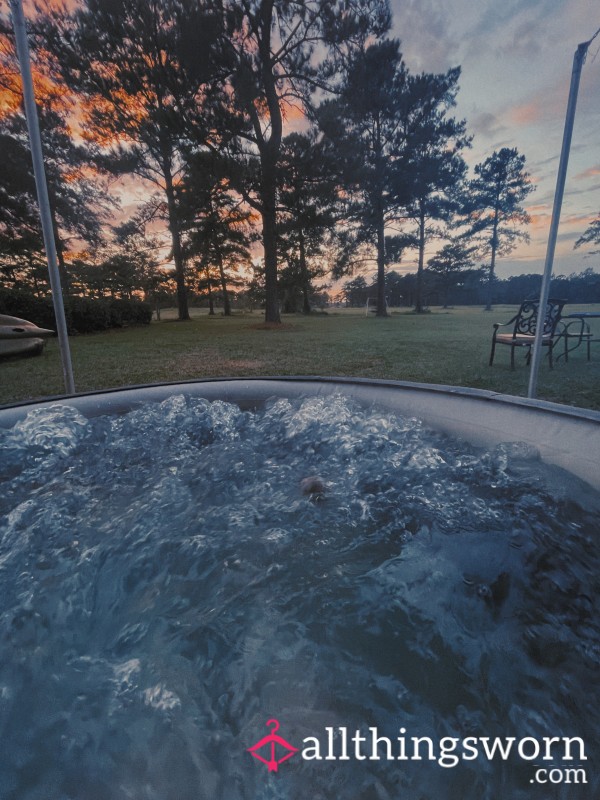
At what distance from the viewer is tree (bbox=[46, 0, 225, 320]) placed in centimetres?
817

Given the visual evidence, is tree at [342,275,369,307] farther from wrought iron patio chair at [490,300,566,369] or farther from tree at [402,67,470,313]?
wrought iron patio chair at [490,300,566,369]

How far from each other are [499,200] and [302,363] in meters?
18.9

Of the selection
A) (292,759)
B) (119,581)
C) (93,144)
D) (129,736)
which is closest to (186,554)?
(119,581)

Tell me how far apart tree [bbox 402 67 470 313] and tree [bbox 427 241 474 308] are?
10128mm

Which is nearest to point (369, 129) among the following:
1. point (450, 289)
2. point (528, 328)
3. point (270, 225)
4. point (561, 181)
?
point (270, 225)

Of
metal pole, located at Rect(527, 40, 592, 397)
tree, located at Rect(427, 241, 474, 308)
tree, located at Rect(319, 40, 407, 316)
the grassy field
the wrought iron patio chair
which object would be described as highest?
tree, located at Rect(319, 40, 407, 316)

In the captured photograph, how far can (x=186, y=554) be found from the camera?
1485mm

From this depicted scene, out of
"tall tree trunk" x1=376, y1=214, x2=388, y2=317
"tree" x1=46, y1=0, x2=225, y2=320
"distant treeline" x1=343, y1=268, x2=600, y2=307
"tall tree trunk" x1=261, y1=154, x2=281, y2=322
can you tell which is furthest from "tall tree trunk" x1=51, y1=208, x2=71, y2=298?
"distant treeline" x1=343, y1=268, x2=600, y2=307

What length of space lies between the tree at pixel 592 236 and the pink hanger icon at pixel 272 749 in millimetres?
18008

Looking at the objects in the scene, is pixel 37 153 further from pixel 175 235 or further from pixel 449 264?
pixel 449 264

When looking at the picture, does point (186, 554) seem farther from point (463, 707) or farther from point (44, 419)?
point (44, 419)

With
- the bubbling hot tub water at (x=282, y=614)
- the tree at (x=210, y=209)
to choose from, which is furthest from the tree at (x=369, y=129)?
the bubbling hot tub water at (x=282, y=614)

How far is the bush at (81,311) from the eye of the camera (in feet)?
26.8

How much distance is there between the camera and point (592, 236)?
47.2 feet
